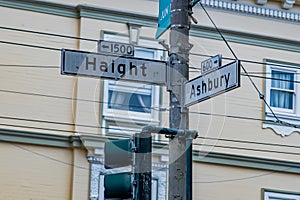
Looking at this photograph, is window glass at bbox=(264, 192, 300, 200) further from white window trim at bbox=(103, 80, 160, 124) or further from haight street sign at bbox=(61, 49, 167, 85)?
haight street sign at bbox=(61, 49, 167, 85)

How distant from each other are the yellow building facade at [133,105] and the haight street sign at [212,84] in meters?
7.36

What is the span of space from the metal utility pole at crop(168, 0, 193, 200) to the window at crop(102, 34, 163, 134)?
302 inches

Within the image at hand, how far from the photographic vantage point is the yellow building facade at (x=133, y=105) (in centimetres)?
1468

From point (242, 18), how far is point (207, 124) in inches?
102

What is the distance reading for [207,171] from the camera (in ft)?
51.8

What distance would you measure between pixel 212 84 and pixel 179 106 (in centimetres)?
37

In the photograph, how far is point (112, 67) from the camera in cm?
695

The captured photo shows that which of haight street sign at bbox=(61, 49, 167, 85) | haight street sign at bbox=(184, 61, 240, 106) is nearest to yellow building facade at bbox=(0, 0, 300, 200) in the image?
haight street sign at bbox=(61, 49, 167, 85)

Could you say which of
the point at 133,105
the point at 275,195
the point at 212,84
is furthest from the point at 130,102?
the point at 212,84

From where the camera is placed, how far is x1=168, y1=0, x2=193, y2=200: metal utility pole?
6.53 meters

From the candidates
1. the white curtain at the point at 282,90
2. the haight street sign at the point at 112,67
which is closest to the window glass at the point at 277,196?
the white curtain at the point at 282,90

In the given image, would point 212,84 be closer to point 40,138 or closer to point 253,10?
point 40,138

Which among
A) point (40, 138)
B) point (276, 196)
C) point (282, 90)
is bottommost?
point (276, 196)

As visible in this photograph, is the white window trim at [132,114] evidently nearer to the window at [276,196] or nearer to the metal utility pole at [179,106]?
the window at [276,196]
